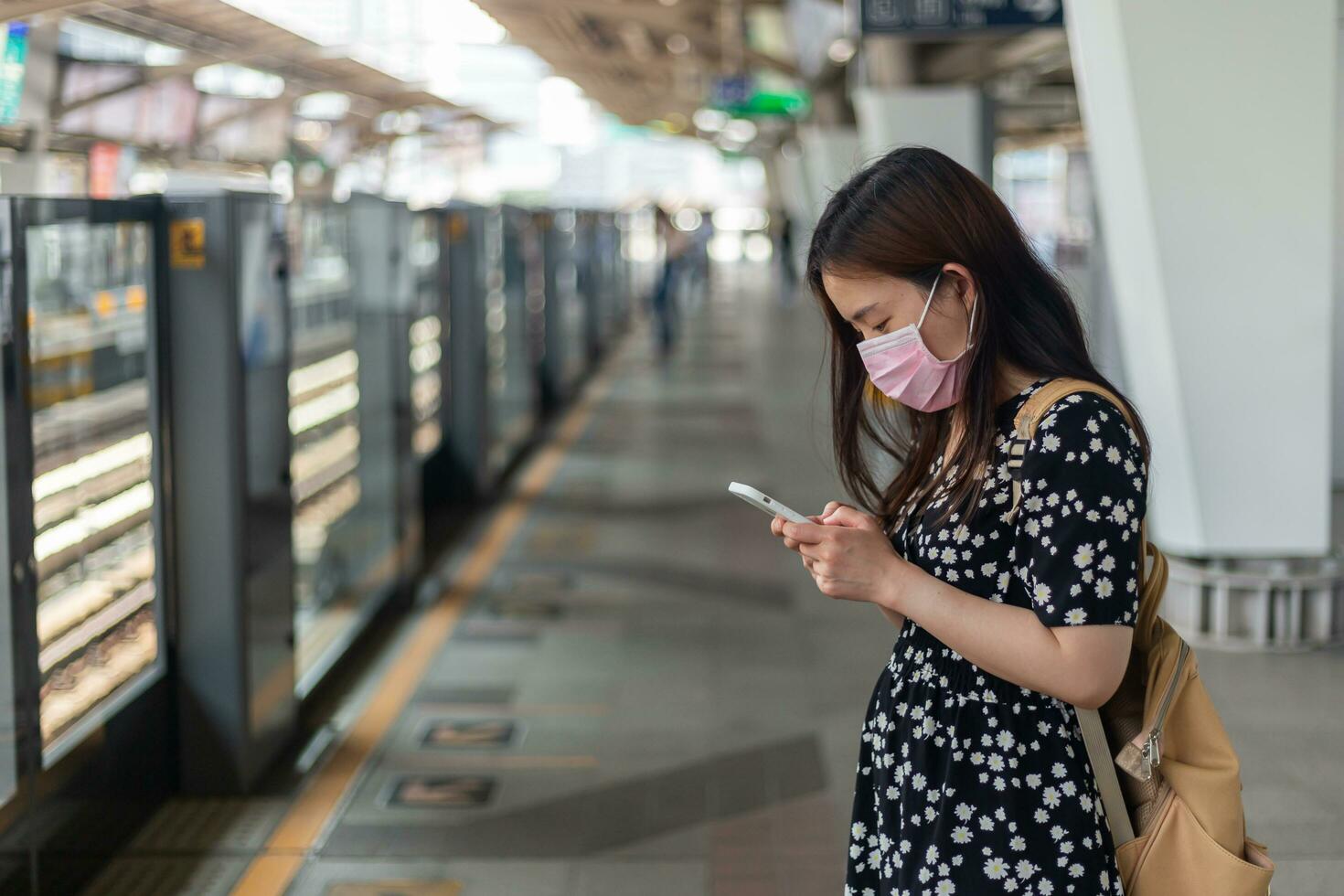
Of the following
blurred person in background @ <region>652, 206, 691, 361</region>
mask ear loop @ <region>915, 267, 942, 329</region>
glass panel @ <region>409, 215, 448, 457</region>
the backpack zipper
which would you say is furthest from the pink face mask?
blurred person in background @ <region>652, 206, 691, 361</region>

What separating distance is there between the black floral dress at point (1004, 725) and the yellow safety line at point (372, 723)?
2521 mm

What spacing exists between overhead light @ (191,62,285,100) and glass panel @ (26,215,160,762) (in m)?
14.2

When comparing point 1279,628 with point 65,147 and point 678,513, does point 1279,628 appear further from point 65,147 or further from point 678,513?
point 65,147

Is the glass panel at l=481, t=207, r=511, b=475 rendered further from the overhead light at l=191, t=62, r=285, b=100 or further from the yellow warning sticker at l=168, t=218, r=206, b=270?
the overhead light at l=191, t=62, r=285, b=100

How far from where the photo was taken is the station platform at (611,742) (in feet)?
13.1

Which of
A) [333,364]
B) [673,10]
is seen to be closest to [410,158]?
[673,10]

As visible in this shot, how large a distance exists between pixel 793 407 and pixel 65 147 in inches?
287

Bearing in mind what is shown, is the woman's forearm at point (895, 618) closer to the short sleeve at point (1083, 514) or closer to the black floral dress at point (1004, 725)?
the black floral dress at point (1004, 725)

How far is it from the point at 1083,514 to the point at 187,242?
3.35m

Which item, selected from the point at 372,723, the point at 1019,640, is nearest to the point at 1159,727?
the point at 1019,640

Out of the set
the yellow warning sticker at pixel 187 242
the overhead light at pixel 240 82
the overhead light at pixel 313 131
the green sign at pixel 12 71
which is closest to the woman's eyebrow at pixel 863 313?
the yellow warning sticker at pixel 187 242

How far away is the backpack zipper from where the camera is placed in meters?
1.72

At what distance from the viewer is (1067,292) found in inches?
71.3

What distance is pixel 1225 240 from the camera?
580 cm
